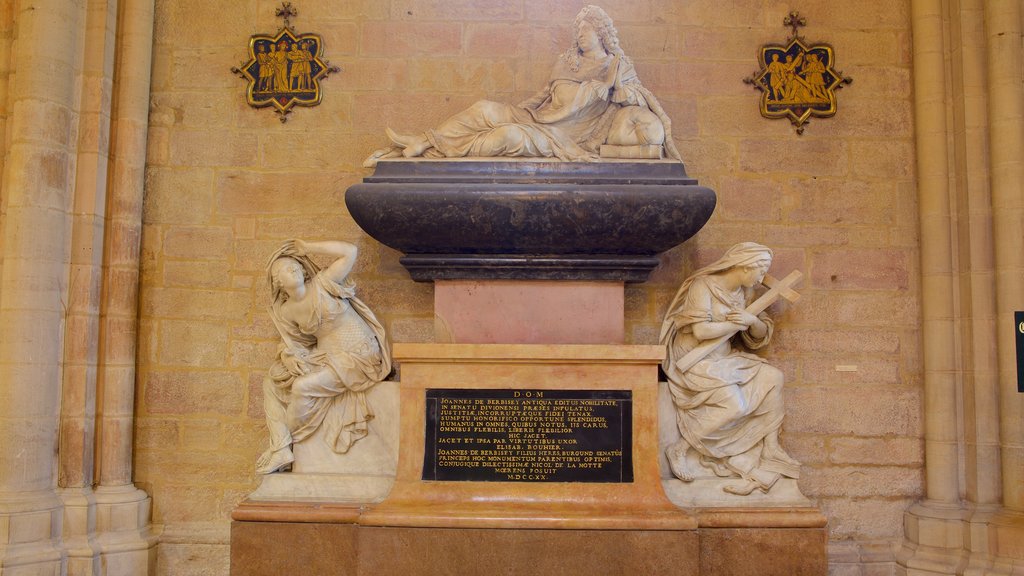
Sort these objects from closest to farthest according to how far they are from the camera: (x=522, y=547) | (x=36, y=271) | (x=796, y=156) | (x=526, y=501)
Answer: (x=522, y=547), (x=526, y=501), (x=36, y=271), (x=796, y=156)

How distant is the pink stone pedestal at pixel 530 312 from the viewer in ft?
13.7

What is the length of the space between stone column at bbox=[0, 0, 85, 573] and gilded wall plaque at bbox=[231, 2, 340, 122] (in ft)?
2.80

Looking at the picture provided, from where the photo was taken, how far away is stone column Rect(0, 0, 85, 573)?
405cm

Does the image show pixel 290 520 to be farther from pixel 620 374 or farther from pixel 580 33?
pixel 580 33

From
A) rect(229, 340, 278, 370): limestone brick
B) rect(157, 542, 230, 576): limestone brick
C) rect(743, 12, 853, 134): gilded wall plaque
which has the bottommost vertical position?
rect(157, 542, 230, 576): limestone brick

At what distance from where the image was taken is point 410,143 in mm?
4266

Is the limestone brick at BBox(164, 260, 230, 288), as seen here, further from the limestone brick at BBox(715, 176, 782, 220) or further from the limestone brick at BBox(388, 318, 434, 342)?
the limestone brick at BBox(715, 176, 782, 220)

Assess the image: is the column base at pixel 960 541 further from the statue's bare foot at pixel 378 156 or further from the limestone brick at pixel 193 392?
the limestone brick at pixel 193 392

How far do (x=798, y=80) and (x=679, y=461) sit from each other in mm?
2118

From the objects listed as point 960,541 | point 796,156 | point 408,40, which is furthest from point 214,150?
point 960,541

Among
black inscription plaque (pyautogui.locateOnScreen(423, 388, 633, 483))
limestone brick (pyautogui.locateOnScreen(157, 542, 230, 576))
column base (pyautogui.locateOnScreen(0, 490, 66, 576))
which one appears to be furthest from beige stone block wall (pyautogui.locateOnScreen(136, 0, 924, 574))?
black inscription plaque (pyautogui.locateOnScreen(423, 388, 633, 483))

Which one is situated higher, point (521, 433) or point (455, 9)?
point (455, 9)

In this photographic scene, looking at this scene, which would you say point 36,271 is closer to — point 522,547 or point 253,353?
point 253,353

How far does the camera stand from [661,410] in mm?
4102
